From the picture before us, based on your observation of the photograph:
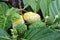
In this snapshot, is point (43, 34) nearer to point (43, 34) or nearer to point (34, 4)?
point (43, 34)

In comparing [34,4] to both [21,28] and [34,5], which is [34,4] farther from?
[21,28]

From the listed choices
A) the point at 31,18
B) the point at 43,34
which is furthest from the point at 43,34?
the point at 31,18

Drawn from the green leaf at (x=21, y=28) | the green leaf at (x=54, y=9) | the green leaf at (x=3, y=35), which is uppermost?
the green leaf at (x=54, y=9)

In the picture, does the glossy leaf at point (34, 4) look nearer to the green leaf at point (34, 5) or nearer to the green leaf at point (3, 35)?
the green leaf at point (34, 5)

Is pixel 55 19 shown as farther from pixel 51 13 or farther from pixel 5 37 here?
pixel 5 37

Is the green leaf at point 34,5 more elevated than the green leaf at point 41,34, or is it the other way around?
the green leaf at point 34,5

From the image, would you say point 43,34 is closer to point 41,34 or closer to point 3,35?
point 41,34

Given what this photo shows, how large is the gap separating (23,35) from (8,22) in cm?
6

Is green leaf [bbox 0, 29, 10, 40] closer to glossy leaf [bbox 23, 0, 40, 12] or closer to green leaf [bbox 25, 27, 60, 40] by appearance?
→ green leaf [bbox 25, 27, 60, 40]

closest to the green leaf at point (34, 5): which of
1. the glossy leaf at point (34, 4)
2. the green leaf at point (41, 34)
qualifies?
the glossy leaf at point (34, 4)

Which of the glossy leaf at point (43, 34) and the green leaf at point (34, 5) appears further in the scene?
the green leaf at point (34, 5)

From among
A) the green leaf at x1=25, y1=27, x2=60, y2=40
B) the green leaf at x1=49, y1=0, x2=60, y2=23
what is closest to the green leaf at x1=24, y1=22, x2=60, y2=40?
the green leaf at x1=25, y1=27, x2=60, y2=40

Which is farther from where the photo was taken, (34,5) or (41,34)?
(34,5)

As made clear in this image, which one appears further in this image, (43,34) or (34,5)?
(34,5)
